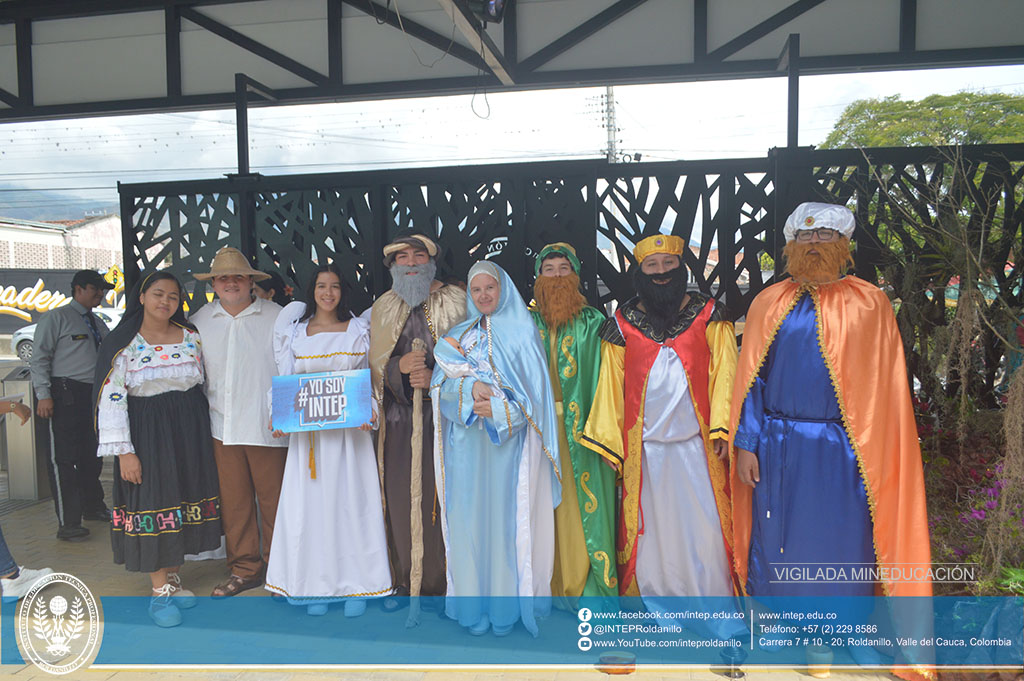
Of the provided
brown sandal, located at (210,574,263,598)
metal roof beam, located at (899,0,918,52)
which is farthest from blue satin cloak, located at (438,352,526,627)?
metal roof beam, located at (899,0,918,52)

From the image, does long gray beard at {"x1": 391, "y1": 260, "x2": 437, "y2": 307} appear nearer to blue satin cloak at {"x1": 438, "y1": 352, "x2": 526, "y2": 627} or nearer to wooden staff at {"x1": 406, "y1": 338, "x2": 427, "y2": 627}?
wooden staff at {"x1": 406, "y1": 338, "x2": 427, "y2": 627}

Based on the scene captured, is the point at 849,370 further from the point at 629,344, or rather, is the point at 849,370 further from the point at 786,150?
the point at 786,150

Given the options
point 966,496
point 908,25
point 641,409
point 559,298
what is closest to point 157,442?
point 559,298

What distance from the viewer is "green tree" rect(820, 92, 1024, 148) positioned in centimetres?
1411

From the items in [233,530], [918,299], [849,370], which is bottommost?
[233,530]

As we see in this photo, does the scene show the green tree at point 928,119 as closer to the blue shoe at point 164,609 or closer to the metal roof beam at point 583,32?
the metal roof beam at point 583,32

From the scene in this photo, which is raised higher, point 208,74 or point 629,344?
point 208,74

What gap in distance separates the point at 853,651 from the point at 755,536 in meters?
0.69

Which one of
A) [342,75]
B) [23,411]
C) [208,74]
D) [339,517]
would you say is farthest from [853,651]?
[208,74]

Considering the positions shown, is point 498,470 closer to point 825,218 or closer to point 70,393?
point 825,218

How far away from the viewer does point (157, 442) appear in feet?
13.3

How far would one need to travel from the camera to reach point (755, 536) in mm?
3631

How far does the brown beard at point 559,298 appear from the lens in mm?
4027

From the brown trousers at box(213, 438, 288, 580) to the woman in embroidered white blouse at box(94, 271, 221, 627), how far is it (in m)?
0.18
